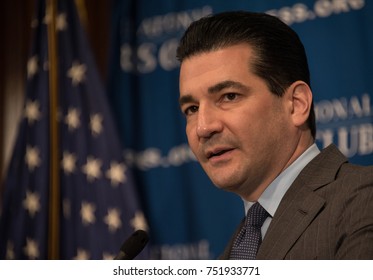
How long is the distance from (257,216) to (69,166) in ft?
5.54

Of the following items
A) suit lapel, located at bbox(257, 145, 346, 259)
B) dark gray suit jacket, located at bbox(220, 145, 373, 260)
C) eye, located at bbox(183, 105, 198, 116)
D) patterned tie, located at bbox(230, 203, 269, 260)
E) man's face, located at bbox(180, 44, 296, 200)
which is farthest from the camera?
eye, located at bbox(183, 105, 198, 116)

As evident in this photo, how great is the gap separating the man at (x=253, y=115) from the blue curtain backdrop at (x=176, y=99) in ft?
2.41

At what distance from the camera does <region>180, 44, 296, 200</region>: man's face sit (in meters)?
1.87

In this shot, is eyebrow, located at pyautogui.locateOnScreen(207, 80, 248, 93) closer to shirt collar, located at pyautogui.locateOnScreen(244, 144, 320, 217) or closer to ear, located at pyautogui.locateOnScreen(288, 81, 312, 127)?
ear, located at pyautogui.locateOnScreen(288, 81, 312, 127)

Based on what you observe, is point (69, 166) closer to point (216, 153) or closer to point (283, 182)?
point (216, 153)

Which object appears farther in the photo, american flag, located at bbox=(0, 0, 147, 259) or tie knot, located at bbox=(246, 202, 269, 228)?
american flag, located at bbox=(0, 0, 147, 259)

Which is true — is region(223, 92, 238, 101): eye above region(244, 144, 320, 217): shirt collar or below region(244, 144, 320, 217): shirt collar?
above

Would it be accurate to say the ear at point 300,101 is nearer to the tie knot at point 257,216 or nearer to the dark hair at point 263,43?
the dark hair at point 263,43

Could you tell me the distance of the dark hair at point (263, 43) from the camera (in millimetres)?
1926

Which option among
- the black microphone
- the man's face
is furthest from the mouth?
the black microphone

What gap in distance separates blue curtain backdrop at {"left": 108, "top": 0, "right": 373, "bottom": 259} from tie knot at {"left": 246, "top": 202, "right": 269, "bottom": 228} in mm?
924

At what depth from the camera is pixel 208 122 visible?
6.12 ft

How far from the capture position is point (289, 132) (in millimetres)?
1921

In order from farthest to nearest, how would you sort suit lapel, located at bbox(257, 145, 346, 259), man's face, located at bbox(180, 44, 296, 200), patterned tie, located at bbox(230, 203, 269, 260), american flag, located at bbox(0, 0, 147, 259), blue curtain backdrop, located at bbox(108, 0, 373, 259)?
american flag, located at bbox(0, 0, 147, 259) < blue curtain backdrop, located at bbox(108, 0, 373, 259) < man's face, located at bbox(180, 44, 296, 200) < patterned tie, located at bbox(230, 203, 269, 260) < suit lapel, located at bbox(257, 145, 346, 259)
